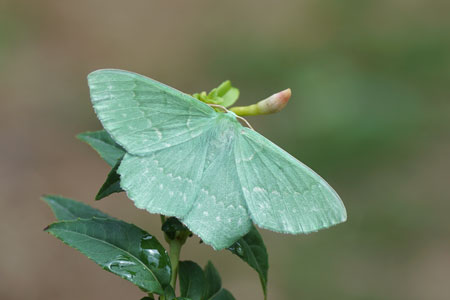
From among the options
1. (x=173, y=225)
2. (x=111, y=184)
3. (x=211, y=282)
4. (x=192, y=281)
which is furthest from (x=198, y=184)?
(x=211, y=282)

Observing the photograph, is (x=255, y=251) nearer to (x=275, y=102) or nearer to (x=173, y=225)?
(x=173, y=225)

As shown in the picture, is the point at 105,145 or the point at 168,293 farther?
the point at 105,145

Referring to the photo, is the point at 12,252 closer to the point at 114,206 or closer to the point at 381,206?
the point at 114,206

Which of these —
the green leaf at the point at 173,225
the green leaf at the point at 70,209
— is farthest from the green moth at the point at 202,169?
the green leaf at the point at 70,209

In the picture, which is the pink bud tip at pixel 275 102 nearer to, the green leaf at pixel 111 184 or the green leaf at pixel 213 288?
the green leaf at pixel 111 184

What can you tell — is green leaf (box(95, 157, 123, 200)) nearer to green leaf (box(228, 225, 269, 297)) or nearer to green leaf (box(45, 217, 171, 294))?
green leaf (box(45, 217, 171, 294))

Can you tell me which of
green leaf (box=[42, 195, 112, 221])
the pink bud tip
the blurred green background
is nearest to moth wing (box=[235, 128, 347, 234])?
the pink bud tip
